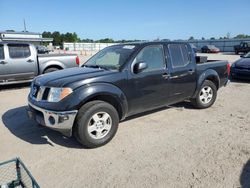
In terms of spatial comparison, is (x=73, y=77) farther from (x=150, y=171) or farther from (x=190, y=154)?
(x=190, y=154)

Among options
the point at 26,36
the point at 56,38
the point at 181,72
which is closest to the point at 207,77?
the point at 181,72

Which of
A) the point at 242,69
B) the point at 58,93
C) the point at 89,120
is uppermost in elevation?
the point at 58,93

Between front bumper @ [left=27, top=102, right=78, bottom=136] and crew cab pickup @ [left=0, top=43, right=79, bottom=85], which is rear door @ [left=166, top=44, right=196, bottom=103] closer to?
front bumper @ [left=27, top=102, right=78, bottom=136]

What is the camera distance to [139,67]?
15.3 ft

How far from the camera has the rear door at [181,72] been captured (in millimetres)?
5484

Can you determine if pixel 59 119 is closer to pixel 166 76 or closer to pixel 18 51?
pixel 166 76

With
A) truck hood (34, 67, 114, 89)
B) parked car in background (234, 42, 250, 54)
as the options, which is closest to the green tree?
parked car in background (234, 42, 250, 54)

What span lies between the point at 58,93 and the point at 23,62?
5965 millimetres

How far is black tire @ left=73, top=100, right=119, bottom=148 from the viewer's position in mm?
4078

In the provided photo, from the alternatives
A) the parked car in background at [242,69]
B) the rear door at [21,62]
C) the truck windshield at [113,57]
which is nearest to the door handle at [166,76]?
the truck windshield at [113,57]

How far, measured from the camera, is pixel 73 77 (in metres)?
4.34

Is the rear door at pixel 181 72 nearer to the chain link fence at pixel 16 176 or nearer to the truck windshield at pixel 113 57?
the truck windshield at pixel 113 57

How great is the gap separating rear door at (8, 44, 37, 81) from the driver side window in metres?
5.83

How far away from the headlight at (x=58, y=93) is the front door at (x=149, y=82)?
119 cm
